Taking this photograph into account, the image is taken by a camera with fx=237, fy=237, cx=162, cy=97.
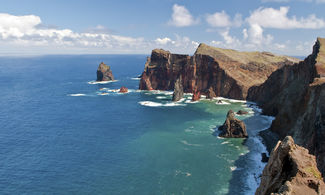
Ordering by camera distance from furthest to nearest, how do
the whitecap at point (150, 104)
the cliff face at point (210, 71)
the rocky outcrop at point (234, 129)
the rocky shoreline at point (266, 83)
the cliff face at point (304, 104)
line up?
the cliff face at point (210, 71), the whitecap at point (150, 104), the rocky outcrop at point (234, 129), the rocky shoreline at point (266, 83), the cliff face at point (304, 104)

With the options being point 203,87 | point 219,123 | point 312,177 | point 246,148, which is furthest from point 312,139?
point 203,87

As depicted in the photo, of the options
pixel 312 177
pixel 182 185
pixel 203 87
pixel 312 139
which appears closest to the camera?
pixel 312 177

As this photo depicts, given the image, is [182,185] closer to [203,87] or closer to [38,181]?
[38,181]

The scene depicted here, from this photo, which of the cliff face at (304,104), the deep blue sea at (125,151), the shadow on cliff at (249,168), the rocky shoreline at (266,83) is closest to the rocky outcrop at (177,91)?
the rocky shoreline at (266,83)

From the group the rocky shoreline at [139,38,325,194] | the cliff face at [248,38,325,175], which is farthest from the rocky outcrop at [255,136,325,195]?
the rocky shoreline at [139,38,325,194]

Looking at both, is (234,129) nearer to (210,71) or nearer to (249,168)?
(249,168)

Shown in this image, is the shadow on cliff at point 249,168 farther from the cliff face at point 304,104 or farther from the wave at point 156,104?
the wave at point 156,104

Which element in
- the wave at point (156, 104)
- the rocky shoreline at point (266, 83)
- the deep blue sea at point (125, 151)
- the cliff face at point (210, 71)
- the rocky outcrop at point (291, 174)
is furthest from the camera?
the cliff face at point (210, 71)
